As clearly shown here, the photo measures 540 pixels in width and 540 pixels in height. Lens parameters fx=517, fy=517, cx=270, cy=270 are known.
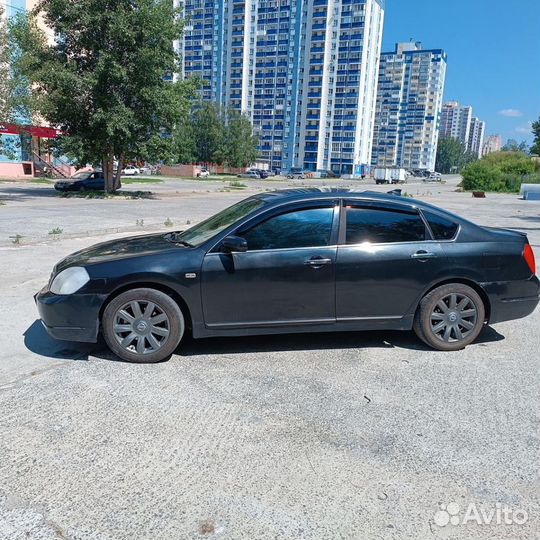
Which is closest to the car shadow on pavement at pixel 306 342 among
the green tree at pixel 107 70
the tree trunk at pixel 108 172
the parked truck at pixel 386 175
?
the green tree at pixel 107 70

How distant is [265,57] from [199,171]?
68.5 m

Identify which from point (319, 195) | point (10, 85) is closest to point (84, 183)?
point (10, 85)

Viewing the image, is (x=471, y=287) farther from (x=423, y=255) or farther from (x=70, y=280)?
(x=70, y=280)

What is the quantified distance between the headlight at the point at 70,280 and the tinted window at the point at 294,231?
1.46 meters

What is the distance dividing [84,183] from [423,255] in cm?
3097

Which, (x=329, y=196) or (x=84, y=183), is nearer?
(x=329, y=196)

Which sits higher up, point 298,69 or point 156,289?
point 298,69

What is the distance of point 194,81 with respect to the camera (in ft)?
96.0

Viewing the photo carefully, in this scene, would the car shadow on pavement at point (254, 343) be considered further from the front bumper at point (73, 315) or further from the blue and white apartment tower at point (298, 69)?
the blue and white apartment tower at point (298, 69)

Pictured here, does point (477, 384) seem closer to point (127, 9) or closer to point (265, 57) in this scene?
point (127, 9)

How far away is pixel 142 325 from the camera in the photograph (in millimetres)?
Result: 4582

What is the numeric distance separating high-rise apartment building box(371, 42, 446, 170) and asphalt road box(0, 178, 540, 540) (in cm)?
16100

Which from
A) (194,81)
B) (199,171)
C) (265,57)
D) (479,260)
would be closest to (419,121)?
(265,57)

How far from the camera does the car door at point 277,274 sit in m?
4.62
